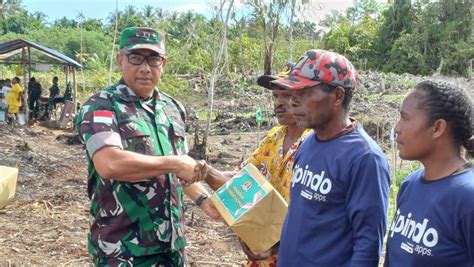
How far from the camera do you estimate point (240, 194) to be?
8.29 ft

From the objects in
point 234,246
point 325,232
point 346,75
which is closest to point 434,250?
point 325,232

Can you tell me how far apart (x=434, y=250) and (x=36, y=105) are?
17.8 m

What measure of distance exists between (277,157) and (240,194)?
1.23ft

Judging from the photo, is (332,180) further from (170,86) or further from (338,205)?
(170,86)

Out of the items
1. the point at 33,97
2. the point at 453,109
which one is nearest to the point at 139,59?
the point at 453,109

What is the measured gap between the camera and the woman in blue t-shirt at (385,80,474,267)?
69.5 inches

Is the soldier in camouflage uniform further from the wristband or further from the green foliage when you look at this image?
the green foliage

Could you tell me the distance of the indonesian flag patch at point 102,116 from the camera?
8.44 ft

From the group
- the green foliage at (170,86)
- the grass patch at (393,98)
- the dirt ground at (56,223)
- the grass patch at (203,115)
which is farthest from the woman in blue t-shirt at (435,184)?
the grass patch at (393,98)

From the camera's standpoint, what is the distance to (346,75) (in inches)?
87.5

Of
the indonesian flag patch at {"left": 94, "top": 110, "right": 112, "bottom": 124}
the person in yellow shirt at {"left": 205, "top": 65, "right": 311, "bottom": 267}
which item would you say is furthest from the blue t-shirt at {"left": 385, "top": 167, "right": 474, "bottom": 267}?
the indonesian flag patch at {"left": 94, "top": 110, "right": 112, "bottom": 124}

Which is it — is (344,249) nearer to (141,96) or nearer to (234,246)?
(141,96)

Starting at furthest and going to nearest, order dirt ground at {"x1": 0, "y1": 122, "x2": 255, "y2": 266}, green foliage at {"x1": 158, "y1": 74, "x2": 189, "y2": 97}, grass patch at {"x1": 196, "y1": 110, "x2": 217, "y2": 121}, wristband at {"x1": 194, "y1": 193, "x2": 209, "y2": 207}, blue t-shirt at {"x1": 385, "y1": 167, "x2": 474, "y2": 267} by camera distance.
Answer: grass patch at {"x1": 196, "y1": 110, "x2": 217, "y2": 121} < green foliage at {"x1": 158, "y1": 74, "x2": 189, "y2": 97} < dirt ground at {"x1": 0, "y1": 122, "x2": 255, "y2": 266} < wristband at {"x1": 194, "y1": 193, "x2": 209, "y2": 207} < blue t-shirt at {"x1": 385, "y1": 167, "x2": 474, "y2": 267}

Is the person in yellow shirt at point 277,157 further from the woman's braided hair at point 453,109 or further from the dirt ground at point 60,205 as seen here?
the dirt ground at point 60,205
